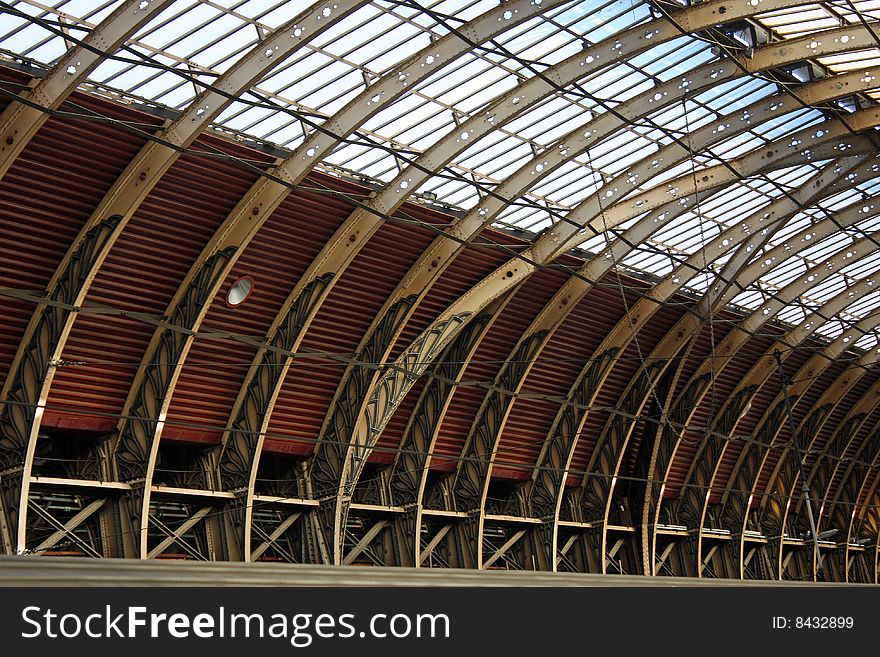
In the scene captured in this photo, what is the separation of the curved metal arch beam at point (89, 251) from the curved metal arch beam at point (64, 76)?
2.63 metres

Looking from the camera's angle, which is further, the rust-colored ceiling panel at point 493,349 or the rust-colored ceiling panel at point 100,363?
the rust-colored ceiling panel at point 493,349

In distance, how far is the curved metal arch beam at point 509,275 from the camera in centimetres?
3058

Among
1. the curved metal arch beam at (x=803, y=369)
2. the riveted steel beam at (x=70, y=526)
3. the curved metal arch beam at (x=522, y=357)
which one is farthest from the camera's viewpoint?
the curved metal arch beam at (x=803, y=369)

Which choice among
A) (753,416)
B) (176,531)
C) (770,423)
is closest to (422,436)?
(176,531)

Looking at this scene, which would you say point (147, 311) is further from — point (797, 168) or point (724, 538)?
point (724, 538)

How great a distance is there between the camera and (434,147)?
26.8m

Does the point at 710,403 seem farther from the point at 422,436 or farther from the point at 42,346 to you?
the point at 42,346

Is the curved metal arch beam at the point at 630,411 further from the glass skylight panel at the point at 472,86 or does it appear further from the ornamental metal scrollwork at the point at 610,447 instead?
the glass skylight panel at the point at 472,86

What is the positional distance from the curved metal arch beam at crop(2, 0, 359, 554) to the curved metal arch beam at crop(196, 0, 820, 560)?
3042 millimetres

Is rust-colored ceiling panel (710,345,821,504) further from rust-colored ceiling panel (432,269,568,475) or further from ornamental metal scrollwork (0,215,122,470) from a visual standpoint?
ornamental metal scrollwork (0,215,122,470)

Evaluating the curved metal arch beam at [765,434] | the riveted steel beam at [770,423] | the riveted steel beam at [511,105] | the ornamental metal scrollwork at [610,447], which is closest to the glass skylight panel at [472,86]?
the riveted steel beam at [511,105]

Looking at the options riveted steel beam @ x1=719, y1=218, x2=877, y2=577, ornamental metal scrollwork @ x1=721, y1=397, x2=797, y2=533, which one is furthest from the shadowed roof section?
ornamental metal scrollwork @ x1=721, y1=397, x2=797, y2=533

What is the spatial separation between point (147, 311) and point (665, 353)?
21920 mm

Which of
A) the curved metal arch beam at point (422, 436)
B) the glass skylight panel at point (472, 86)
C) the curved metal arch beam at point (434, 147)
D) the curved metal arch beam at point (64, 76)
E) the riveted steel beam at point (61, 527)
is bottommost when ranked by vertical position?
the riveted steel beam at point (61, 527)
